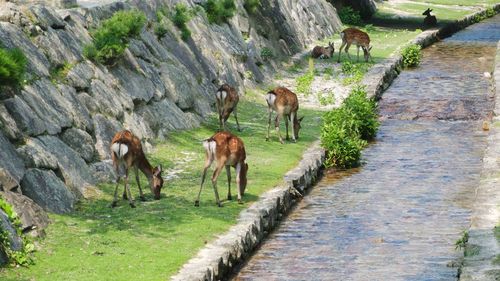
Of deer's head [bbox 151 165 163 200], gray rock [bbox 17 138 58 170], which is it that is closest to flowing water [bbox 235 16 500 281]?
deer's head [bbox 151 165 163 200]

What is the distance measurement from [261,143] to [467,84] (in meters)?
14.6

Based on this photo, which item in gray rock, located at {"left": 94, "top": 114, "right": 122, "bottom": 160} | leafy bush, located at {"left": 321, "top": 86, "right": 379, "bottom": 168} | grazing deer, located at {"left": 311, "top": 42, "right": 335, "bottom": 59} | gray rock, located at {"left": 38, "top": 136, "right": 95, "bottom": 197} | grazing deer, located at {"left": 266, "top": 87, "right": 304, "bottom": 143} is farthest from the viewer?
grazing deer, located at {"left": 311, "top": 42, "right": 335, "bottom": 59}

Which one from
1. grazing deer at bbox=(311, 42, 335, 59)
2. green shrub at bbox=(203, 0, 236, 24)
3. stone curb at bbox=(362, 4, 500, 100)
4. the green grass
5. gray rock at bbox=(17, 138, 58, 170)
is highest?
green shrub at bbox=(203, 0, 236, 24)

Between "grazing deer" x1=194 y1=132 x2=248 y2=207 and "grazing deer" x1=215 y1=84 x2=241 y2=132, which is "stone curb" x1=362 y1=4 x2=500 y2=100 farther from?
"grazing deer" x1=194 y1=132 x2=248 y2=207

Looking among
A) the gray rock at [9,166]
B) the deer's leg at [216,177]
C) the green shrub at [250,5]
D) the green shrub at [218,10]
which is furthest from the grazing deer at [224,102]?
the green shrub at [250,5]

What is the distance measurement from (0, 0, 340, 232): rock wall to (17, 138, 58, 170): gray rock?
2cm

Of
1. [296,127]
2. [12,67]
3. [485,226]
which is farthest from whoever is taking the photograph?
[296,127]

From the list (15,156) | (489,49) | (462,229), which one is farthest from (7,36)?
(489,49)

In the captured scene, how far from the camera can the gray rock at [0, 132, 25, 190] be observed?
18.0 m

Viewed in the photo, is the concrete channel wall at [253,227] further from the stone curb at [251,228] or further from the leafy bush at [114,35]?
the leafy bush at [114,35]

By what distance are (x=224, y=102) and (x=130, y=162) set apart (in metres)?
7.16

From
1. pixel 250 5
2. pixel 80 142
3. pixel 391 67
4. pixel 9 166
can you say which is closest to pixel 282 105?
pixel 80 142

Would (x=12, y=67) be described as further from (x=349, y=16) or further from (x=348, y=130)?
(x=349, y=16)

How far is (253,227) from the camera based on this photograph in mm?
19469
